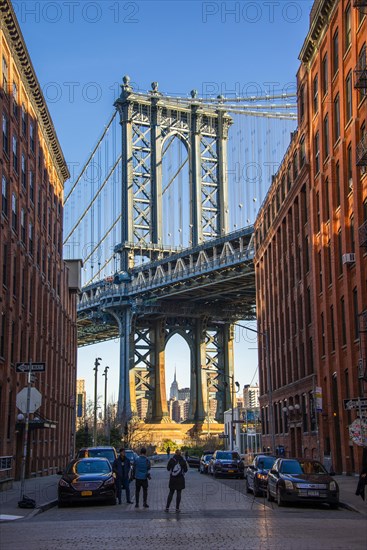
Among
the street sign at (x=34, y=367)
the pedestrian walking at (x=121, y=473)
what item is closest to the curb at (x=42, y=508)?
the pedestrian walking at (x=121, y=473)

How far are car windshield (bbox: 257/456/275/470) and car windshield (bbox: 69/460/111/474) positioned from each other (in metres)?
5.74

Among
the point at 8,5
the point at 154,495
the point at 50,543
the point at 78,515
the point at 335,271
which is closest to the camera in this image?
the point at 50,543

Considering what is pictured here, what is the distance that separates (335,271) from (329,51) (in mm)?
11964

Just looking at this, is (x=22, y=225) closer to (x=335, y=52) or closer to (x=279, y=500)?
(x=335, y=52)

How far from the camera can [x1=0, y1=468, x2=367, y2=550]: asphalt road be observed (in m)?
15.1

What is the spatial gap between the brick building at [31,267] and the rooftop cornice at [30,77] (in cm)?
5

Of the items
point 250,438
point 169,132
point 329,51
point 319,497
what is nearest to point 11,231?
point 329,51

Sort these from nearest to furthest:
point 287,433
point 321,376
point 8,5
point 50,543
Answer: point 50,543, point 8,5, point 321,376, point 287,433

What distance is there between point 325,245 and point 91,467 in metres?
23.7

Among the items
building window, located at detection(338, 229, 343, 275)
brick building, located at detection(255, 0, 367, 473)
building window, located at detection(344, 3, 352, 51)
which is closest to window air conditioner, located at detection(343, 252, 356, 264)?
brick building, located at detection(255, 0, 367, 473)

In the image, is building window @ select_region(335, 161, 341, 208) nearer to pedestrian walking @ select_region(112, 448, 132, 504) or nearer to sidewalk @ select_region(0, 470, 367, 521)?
sidewalk @ select_region(0, 470, 367, 521)

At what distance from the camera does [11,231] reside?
42.0 metres

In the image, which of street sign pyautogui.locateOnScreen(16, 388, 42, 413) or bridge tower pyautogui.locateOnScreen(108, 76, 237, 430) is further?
bridge tower pyautogui.locateOnScreen(108, 76, 237, 430)

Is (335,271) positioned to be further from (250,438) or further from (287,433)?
(250,438)
